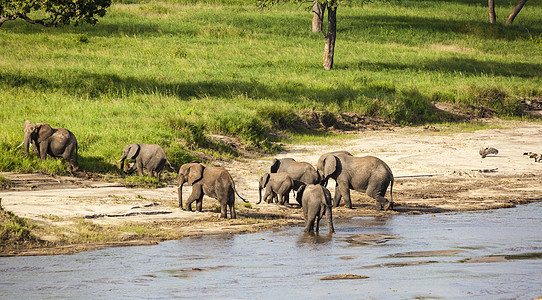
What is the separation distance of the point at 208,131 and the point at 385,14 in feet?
134

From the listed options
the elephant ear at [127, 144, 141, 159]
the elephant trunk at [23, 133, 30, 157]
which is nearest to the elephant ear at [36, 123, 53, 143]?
the elephant trunk at [23, 133, 30, 157]

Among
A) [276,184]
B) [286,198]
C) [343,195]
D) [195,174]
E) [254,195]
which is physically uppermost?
[195,174]

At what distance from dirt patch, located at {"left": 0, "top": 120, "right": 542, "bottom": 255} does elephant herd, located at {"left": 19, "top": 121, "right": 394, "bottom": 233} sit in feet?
1.09

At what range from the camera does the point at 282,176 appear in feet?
43.8

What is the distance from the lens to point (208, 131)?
1967 cm

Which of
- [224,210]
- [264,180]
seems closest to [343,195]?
[264,180]

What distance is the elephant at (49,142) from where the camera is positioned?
1443 cm

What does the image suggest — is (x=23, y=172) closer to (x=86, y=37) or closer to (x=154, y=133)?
(x=154, y=133)

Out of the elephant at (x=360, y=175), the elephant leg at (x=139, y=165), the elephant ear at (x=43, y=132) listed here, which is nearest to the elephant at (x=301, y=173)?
the elephant at (x=360, y=175)

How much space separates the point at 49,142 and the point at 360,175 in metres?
6.23

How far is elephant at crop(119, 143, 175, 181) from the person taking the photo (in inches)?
574

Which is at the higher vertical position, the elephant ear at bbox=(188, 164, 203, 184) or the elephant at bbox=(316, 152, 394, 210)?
the elephant ear at bbox=(188, 164, 203, 184)

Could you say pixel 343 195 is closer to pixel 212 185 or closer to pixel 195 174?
pixel 212 185

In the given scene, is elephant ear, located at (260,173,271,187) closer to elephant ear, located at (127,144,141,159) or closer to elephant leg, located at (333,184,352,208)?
elephant leg, located at (333,184,352,208)
